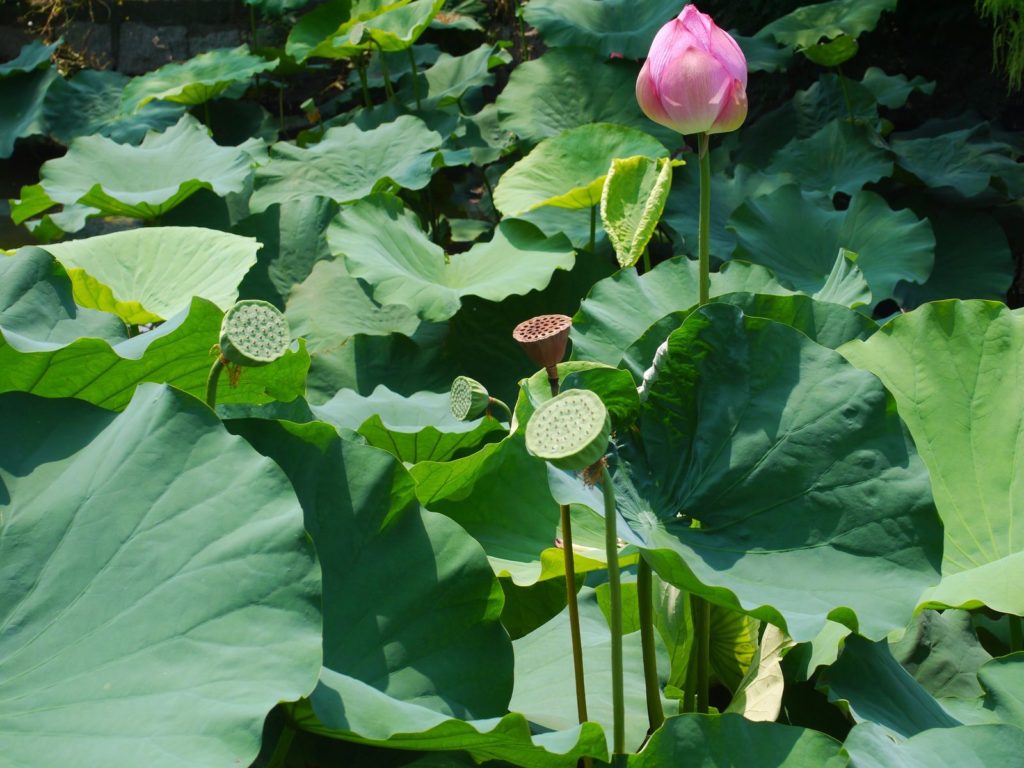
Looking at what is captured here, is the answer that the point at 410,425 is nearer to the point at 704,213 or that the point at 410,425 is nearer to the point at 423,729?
the point at 704,213

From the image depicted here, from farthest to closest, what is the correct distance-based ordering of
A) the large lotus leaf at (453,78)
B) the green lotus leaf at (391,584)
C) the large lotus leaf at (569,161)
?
the large lotus leaf at (453,78) → the large lotus leaf at (569,161) → the green lotus leaf at (391,584)

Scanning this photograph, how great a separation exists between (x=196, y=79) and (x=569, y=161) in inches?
74.6

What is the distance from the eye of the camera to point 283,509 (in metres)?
0.85

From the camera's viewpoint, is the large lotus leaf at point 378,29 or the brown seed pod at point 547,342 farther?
the large lotus leaf at point 378,29

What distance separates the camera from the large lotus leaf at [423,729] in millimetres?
800

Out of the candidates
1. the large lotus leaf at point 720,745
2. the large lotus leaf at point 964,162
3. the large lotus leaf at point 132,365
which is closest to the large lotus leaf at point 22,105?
the large lotus leaf at point 964,162

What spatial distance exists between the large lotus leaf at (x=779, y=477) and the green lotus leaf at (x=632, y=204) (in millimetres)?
183

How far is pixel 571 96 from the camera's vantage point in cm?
325

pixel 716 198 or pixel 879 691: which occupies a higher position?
pixel 879 691

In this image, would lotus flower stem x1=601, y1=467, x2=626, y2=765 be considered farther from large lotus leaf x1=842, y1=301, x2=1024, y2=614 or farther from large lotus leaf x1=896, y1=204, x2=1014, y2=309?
large lotus leaf x1=896, y1=204, x2=1014, y2=309

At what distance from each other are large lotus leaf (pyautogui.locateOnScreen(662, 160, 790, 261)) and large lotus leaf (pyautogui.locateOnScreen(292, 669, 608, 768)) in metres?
2.10

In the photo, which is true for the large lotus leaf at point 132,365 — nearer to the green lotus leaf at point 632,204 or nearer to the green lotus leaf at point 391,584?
the green lotus leaf at point 391,584

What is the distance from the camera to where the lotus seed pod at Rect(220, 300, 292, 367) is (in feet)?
3.21

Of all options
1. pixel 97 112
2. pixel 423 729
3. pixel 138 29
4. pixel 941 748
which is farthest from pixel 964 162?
pixel 138 29
